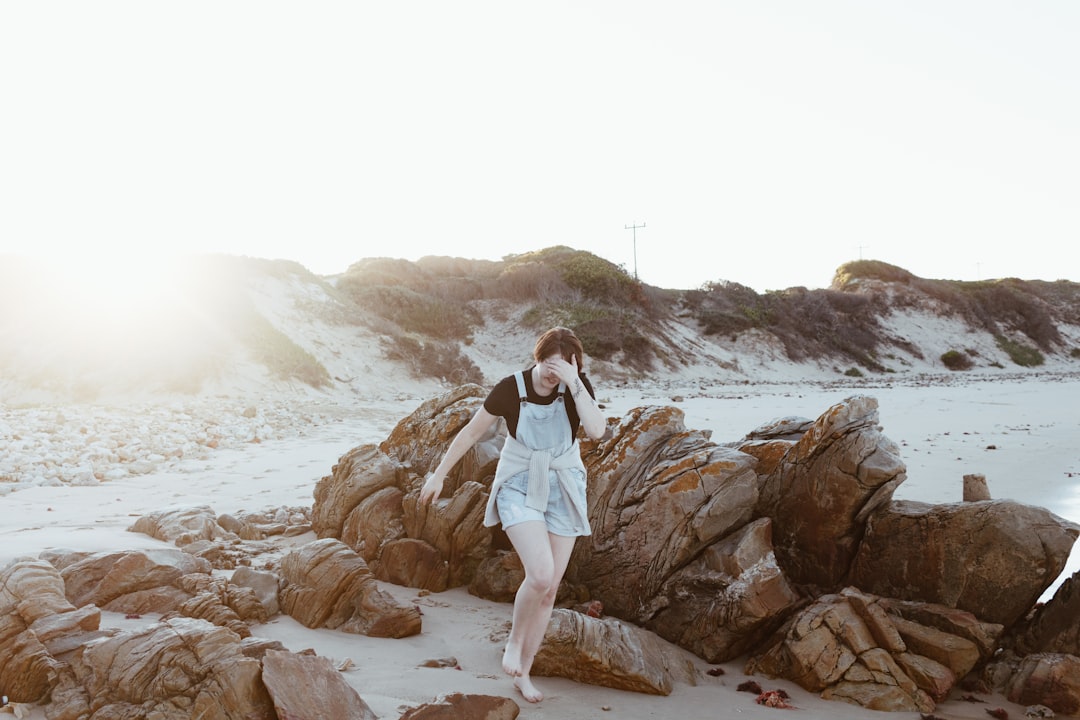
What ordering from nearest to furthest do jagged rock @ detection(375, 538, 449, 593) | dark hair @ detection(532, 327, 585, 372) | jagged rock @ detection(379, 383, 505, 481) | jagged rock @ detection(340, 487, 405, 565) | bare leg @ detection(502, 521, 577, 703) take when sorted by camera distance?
bare leg @ detection(502, 521, 577, 703) → dark hair @ detection(532, 327, 585, 372) → jagged rock @ detection(375, 538, 449, 593) → jagged rock @ detection(340, 487, 405, 565) → jagged rock @ detection(379, 383, 505, 481)

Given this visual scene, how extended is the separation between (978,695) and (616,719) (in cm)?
220

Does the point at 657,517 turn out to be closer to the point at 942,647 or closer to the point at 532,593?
the point at 532,593

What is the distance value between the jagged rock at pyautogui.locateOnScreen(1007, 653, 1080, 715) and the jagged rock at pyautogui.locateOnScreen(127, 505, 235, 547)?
233 inches

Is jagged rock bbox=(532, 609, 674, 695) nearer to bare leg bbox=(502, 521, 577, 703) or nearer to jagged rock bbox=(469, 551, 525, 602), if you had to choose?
bare leg bbox=(502, 521, 577, 703)

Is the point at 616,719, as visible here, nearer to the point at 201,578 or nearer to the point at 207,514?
the point at 201,578

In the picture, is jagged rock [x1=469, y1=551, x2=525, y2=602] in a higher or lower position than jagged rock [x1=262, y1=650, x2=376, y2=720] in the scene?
lower

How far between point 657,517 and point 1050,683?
2454 mm

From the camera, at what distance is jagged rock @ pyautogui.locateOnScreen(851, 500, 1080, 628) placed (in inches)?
173

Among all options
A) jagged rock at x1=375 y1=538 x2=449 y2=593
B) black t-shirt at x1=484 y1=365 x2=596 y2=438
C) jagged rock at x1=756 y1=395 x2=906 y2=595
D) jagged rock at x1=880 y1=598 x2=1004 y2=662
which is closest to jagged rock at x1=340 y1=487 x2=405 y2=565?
jagged rock at x1=375 y1=538 x2=449 y2=593

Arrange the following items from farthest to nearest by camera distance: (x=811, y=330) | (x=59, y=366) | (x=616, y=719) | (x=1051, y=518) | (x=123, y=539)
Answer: (x=811, y=330), (x=59, y=366), (x=123, y=539), (x=1051, y=518), (x=616, y=719)

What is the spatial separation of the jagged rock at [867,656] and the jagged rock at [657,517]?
1.99 feet

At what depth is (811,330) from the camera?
1388 inches

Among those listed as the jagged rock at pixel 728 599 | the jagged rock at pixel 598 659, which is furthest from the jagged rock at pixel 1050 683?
the jagged rock at pixel 598 659

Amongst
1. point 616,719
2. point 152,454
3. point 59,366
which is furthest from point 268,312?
point 616,719
